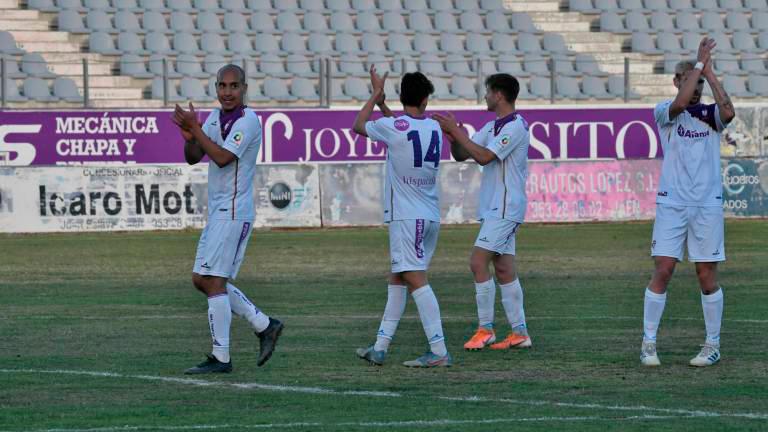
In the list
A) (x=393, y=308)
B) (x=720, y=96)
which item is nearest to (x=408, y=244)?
(x=393, y=308)

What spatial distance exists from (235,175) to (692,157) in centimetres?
305

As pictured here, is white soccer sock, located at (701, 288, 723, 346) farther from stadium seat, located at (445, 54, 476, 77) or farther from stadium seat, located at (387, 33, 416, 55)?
stadium seat, located at (387, 33, 416, 55)

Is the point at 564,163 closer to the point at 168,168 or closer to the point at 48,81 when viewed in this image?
the point at 168,168

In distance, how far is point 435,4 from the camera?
3322 cm

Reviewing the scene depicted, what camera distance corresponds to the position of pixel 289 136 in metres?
28.2

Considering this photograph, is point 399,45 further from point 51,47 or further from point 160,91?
point 51,47

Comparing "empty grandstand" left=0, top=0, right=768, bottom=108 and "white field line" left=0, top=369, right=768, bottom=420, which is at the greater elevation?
"empty grandstand" left=0, top=0, right=768, bottom=108

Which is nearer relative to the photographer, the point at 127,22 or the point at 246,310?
the point at 246,310

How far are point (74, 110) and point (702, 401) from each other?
21.0m

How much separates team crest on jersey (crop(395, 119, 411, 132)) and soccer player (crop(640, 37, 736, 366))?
169 cm

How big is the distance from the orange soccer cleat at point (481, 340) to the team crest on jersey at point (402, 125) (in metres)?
1.90

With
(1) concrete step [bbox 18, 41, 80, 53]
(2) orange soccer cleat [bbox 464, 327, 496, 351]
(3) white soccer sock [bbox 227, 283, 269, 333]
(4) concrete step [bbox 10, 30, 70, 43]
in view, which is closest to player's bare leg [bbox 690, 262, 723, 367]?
(2) orange soccer cleat [bbox 464, 327, 496, 351]

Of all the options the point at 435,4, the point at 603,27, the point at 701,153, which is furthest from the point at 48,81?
the point at 701,153

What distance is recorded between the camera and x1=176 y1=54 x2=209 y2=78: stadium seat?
29.5m
